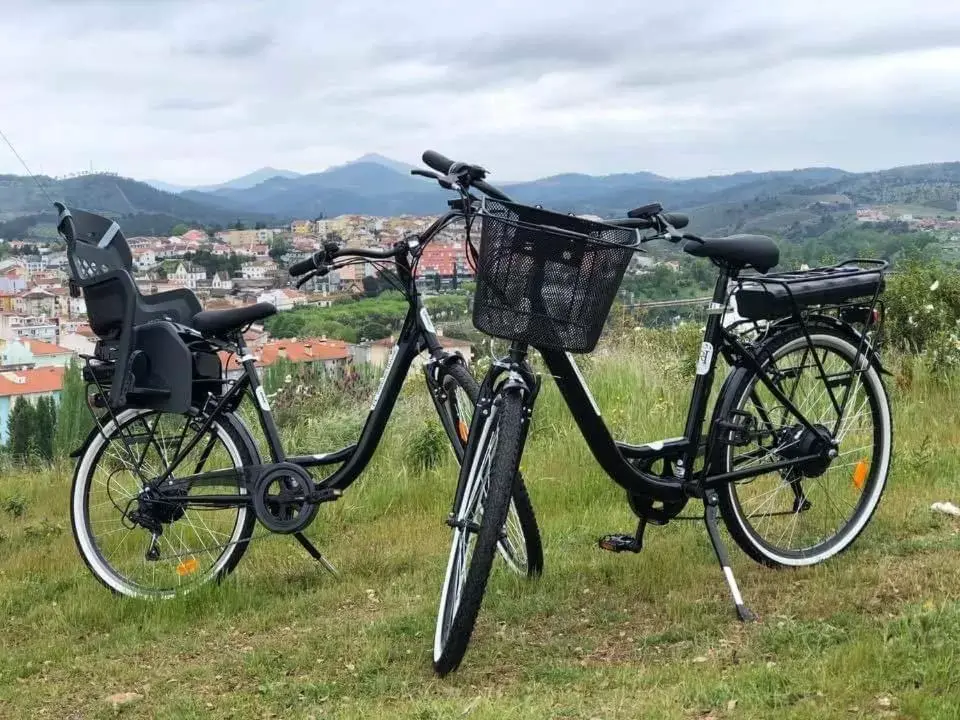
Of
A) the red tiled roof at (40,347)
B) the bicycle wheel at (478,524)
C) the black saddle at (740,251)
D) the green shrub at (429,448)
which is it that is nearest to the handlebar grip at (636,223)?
the black saddle at (740,251)

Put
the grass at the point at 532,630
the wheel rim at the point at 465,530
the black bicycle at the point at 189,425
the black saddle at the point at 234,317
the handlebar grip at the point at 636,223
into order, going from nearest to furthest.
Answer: the grass at the point at 532,630 → the wheel rim at the point at 465,530 → the handlebar grip at the point at 636,223 → the black bicycle at the point at 189,425 → the black saddle at the point at 234,317

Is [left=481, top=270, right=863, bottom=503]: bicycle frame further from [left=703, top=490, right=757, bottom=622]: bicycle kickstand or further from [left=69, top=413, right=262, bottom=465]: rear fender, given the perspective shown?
[left=69, top=413, right=262, bottom=465]: rear fender

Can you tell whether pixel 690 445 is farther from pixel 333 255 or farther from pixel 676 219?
pixel 333 255

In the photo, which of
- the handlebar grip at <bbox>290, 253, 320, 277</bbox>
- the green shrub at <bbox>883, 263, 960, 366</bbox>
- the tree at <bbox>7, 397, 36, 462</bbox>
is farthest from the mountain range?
the handlebar grip at <bbox>290, 253, 320, 277</bbox>

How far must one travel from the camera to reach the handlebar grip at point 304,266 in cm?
391

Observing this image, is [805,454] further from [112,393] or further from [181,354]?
[112,393]

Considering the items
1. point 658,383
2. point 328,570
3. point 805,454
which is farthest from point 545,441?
point 805,454

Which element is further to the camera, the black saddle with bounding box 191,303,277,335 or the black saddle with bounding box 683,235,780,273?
the black saddle with bounding box 191,303,277,335

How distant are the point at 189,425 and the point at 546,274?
191cm

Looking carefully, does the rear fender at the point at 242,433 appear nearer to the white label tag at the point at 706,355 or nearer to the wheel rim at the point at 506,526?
the wheel rim at the point at 506,526

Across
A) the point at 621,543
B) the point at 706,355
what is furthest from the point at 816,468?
the point at 621,543

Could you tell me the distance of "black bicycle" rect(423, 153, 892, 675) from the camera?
10.1 feet

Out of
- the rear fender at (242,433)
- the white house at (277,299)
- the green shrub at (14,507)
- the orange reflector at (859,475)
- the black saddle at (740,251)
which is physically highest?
the black saddle at (740,251)

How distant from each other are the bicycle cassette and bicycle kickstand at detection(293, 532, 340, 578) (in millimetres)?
184
